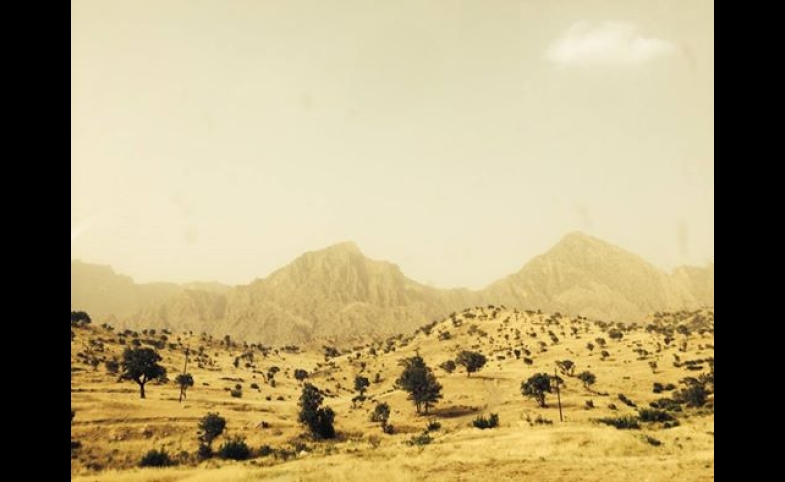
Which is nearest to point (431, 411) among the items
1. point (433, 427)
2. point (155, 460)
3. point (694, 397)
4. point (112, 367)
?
point (433, 427)

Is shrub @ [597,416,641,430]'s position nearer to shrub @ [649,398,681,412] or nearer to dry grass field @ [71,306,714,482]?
dry grass field @ [71,306,714,482]

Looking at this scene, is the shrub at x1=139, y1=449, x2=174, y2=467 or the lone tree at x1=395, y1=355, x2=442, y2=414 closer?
the shrub at x1=139, y1=449, x2=174, y2=467

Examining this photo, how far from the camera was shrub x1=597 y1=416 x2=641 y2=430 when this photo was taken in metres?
36.2

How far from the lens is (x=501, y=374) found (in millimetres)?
64500

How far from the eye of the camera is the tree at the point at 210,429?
129 feet

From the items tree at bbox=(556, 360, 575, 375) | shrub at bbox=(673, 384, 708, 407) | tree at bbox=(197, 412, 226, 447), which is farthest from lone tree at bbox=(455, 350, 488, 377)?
tree at bbox=(197, 412, 226, 447)

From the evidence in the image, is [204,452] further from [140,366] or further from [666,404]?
[666,404]

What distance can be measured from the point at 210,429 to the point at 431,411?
23.4m

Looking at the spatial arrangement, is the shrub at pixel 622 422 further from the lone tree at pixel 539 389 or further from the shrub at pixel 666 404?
the lone tree at pixel 539 389

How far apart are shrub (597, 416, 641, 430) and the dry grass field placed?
1162 mm

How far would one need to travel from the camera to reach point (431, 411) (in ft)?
167
